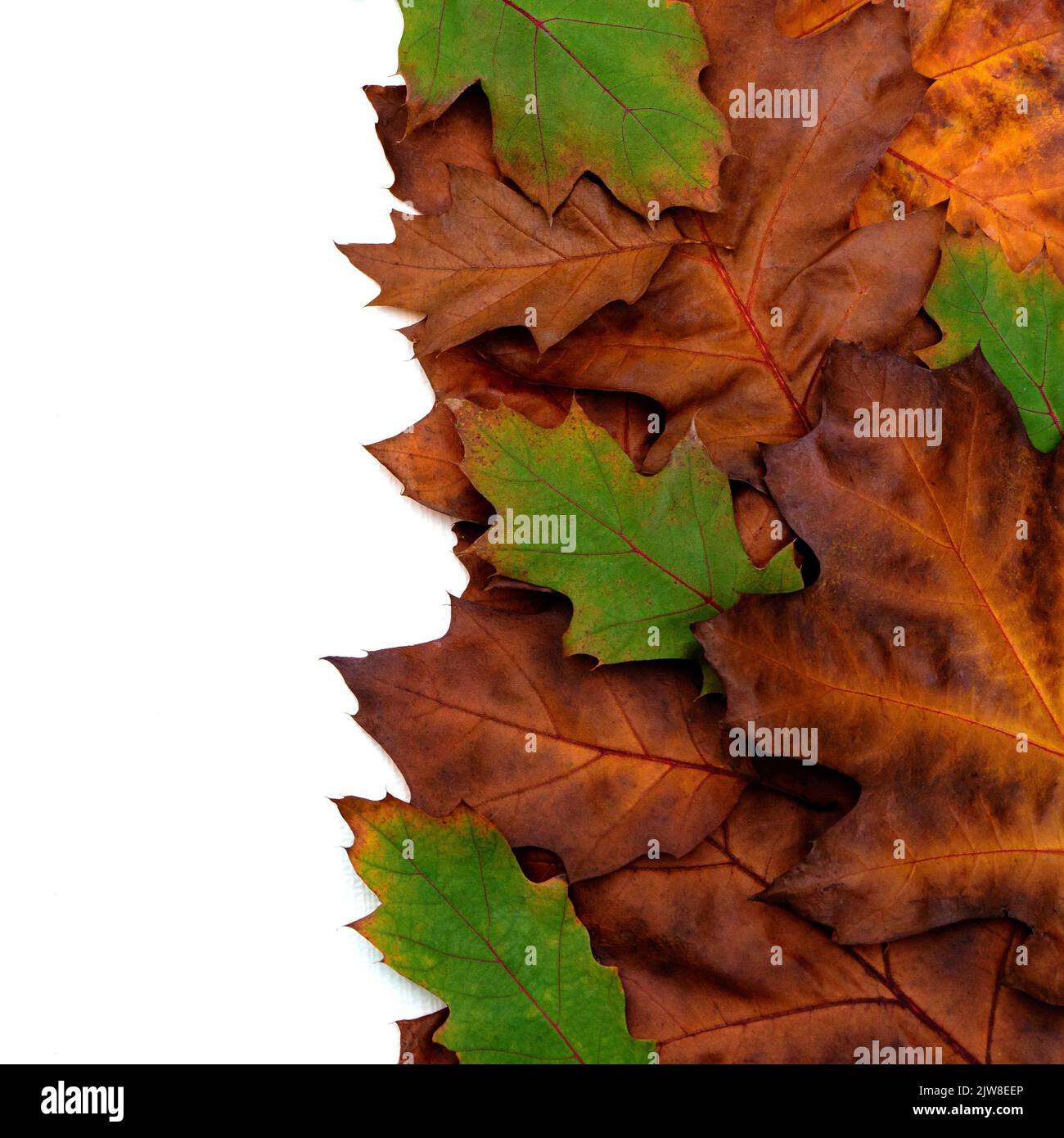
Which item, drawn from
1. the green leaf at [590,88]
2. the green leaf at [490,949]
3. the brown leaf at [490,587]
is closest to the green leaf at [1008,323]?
the green leaf at [590,88]

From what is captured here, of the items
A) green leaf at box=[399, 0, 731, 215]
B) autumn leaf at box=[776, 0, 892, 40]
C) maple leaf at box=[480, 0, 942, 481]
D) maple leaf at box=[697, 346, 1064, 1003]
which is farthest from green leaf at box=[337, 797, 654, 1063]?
autumn leaf at box=[776, 0, 892, 40]

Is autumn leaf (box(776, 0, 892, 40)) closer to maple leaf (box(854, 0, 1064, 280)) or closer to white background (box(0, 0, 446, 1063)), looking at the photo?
maple leaf (box(854, 0, 1064, 280))

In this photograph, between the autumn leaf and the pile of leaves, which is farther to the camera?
the autumn leaf

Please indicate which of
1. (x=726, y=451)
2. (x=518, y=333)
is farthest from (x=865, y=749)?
(x=518, y=333)

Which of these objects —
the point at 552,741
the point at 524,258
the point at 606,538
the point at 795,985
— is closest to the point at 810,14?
the point at 524,258

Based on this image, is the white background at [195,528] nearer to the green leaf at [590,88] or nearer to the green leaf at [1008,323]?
the green leaf at [590,88]

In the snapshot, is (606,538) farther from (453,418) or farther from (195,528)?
(195,528)
